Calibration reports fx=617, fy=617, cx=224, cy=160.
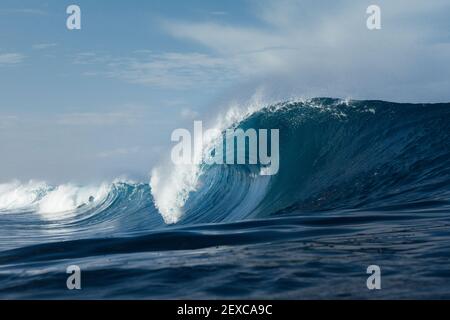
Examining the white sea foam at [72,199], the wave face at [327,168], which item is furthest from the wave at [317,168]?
the white sea foam at [72,199]

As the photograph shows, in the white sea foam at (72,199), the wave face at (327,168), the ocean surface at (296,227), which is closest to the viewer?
the ocean surface at (296,227)

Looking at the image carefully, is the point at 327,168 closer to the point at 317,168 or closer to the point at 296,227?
the point at 317,168

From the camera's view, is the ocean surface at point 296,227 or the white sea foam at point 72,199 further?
the white sea foam at point 72,199

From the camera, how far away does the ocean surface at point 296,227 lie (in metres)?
5.12

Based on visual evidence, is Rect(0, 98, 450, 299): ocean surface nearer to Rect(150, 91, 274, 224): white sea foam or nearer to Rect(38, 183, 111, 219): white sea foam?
Rect(150, 91, 274, 224): white sea foam

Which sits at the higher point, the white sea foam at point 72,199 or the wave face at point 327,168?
the wave face at point 327,168

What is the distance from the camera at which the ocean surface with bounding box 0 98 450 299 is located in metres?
5.12

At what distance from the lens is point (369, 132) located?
17.0 metres

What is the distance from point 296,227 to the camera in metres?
7.89

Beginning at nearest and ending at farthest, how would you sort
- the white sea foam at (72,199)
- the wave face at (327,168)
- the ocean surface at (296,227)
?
the ocean surface at (296,227) < the wave face at (327,168) < the white sea foam at (72,199)

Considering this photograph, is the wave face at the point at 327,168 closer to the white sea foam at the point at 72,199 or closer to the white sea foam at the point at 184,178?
the white sea foam at the point at 184,178

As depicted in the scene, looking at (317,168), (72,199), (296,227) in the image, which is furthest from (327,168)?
(72,199)
